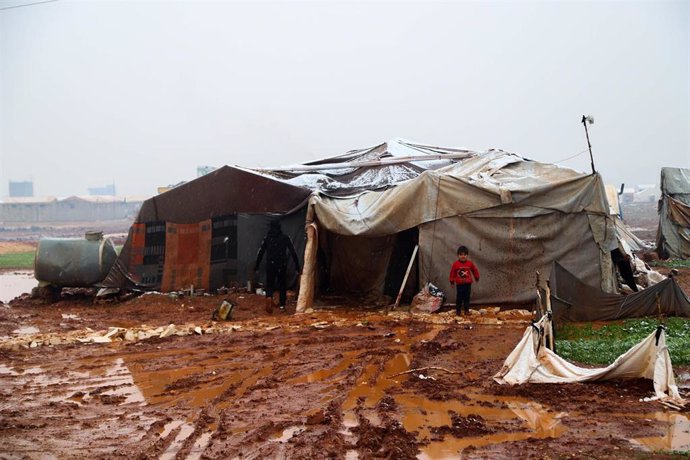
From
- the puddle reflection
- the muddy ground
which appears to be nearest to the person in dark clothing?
the muddy ground

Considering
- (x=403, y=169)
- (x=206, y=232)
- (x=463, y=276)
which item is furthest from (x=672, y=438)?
(x=206, y=232)

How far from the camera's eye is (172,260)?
45.4 ft

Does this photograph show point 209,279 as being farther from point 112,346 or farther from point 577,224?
point 577,224

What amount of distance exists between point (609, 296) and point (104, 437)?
6771 mm

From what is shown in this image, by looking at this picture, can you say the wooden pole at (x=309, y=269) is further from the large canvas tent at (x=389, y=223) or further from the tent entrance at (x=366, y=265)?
the tent entrance at (x=366, y=265)

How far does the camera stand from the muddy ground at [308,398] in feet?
16.4

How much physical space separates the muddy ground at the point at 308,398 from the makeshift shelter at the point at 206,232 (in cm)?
348

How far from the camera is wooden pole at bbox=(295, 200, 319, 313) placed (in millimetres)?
11305

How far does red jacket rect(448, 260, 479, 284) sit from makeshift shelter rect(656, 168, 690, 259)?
12325 mm

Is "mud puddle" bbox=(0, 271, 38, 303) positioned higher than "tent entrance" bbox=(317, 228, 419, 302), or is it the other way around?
"tent entrance" bbox=(317, 228, 419, 302)

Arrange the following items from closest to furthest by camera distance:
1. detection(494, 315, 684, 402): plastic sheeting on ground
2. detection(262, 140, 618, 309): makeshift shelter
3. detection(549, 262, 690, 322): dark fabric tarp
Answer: detection(494, 315, 684, 402): plastic sheeting on ground, detection(549, 262, 690, 322): dark fabric tarp, detection(262, 140, 618, 309): makeshift shelter

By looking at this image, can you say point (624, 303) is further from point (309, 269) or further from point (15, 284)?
point (15, 284)

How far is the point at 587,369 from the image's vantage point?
652 centimetres

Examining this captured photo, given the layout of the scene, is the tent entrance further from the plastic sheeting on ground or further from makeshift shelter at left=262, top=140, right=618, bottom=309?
the plastic sheeting on ground
